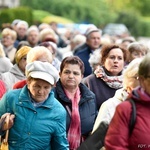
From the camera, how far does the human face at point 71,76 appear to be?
7789 millimetres

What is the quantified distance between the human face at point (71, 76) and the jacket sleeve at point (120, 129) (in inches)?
101

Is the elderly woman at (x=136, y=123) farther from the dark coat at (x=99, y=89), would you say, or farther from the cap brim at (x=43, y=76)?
the dark coat at (x=99, y=89)

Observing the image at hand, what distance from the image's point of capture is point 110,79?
898cm

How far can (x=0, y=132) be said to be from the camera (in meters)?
6.36

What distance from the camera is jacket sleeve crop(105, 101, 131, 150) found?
17.0 feet

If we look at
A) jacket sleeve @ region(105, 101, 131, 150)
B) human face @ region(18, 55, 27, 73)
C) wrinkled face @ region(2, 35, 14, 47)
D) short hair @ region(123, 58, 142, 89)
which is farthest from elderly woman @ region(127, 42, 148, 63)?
jacket sleeve @ region(105, 101, 131, 150)

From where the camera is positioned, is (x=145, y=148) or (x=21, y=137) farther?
(x=21, y=137)

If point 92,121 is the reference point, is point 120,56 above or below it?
above

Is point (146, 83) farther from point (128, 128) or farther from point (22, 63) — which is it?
point (22, 63)

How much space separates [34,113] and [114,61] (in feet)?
10.3

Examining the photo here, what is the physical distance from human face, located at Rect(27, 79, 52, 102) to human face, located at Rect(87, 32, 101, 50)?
7.65m

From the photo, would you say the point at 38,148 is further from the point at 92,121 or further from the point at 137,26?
the point at 137,26

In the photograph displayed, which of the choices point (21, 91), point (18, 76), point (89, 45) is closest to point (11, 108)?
point (21, 91)

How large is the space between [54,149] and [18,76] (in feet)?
9.45
